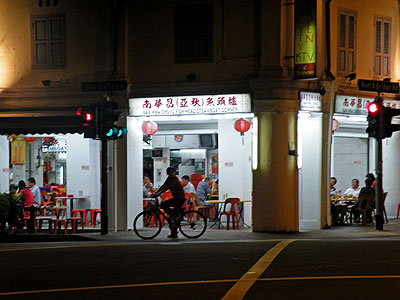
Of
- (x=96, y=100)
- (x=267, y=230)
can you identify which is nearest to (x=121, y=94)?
(x=96, y=100)

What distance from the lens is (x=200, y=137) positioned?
26469 millimetres

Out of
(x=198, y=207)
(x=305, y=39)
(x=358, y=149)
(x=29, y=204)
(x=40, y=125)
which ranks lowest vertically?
(x=198, y=207)

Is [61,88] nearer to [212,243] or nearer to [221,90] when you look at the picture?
[221,90]

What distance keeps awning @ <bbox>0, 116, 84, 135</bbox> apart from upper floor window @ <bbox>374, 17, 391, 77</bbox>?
9211 mm

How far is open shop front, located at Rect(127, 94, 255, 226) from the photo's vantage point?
19.1 m

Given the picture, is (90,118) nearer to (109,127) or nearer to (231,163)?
(109,127)

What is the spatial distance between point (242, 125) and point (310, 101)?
2.10 m

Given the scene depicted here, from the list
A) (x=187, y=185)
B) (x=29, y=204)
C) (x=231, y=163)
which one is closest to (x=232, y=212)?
(x=231, y=163)

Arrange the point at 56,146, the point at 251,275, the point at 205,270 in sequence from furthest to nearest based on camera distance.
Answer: the point at 56,146 < the point at 205,270 < the point at 251,275

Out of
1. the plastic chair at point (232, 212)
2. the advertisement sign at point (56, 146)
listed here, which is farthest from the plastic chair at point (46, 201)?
the plastic chair at point (232, 212)

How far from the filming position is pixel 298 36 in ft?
60.0

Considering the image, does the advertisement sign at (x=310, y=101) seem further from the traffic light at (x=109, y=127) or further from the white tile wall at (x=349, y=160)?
the white tile wall at (x=349, y=160)

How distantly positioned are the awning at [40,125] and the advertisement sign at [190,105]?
185 centimetres

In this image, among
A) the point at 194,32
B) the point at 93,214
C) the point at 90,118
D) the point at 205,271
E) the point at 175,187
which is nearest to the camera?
the point at 205,271
